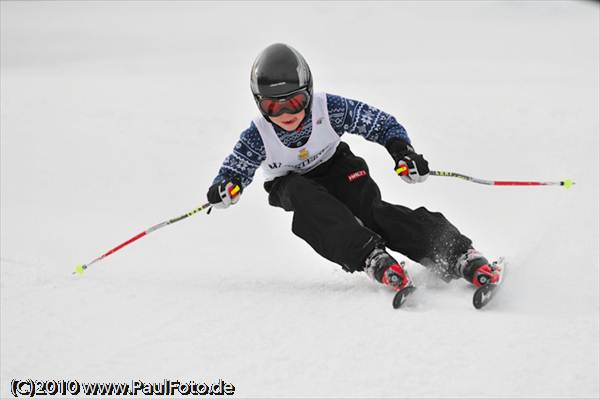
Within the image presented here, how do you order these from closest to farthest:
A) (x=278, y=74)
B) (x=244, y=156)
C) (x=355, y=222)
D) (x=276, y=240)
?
(x=355, y=222) → (x=278, y=74) → (x=244, y=156) → (x=276, y=240)

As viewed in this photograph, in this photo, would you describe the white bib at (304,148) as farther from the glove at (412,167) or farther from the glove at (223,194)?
the glove at (412,167)

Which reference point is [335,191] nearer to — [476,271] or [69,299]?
[476,271]

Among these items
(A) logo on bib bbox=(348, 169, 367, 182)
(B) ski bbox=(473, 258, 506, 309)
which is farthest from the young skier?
(B) ski bbox=(473, 258, 506, 309)

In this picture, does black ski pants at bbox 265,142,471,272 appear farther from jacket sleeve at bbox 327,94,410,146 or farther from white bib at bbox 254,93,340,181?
jacket sleeve at bbox 327,94,410,146

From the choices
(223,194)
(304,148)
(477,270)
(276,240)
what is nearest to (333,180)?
(304,148)

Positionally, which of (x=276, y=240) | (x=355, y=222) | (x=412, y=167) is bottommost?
(x=276, y=240)

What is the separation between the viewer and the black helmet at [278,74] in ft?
10.7

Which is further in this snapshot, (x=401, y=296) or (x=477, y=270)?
(x=477, y=270)

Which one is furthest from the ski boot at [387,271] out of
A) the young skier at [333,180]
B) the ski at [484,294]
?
the ski at [484,294]

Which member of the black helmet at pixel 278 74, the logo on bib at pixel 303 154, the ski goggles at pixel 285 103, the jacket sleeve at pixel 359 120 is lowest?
the logo on bib at pixel 303 154

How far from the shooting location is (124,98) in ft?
26.1

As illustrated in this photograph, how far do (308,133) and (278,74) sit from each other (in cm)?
42

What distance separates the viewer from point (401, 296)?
2.64 meters

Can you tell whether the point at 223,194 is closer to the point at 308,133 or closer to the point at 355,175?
the point at 308,133
